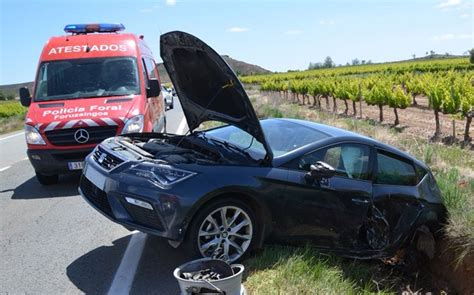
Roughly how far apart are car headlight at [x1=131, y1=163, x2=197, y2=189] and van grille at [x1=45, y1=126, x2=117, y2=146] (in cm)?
319

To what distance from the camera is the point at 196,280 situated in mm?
3164

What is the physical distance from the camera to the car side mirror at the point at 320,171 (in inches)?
173


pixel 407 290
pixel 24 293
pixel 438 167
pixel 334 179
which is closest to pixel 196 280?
pixel 24 293

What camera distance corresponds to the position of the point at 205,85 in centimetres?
528

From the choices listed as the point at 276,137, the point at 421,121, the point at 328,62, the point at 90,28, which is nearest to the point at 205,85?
the point at 276,137

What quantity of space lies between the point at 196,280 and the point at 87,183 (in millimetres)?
2300

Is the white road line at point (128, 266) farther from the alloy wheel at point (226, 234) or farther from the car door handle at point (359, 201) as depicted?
the car door handle at point (359, 201)

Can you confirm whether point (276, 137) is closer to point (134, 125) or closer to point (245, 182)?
point (245, 182)

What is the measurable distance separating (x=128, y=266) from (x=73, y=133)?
340cm

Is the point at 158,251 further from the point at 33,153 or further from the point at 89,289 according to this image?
the point at 33,153

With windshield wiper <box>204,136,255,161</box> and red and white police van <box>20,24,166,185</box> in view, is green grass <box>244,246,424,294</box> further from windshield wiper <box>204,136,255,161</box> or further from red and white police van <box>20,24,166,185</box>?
red and white police van <box>20,24,166,185</box>

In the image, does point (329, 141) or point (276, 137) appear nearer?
point (329, 141)

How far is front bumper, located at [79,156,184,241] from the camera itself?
402cm

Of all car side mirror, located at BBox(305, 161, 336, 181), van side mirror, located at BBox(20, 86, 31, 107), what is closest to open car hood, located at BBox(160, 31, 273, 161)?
car side mirror, located at BBox(305, 161, 336, 181)
